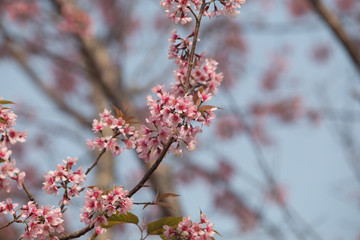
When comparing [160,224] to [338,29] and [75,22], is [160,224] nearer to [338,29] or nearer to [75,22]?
[338,29]

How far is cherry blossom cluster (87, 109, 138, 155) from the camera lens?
1391mm

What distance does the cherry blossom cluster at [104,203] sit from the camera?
4.03 feet

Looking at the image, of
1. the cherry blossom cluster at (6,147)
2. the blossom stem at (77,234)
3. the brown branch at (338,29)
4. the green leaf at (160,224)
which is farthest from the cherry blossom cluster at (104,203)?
the brown branch at (338,29)

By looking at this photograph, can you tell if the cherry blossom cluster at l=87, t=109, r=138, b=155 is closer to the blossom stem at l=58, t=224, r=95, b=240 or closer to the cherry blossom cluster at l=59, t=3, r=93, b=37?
the blossom stem at l=58, t=224, r=95, b=240

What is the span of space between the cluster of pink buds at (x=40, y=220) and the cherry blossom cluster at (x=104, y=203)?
0.09 meters

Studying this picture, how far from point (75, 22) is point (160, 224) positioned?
18.2 feet

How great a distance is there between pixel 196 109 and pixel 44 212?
65 cm

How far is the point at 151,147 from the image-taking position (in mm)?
1376

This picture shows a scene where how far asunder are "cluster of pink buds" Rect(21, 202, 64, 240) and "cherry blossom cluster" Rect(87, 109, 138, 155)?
316 millimetres

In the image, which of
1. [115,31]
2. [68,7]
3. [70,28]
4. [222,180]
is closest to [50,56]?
[70,28]

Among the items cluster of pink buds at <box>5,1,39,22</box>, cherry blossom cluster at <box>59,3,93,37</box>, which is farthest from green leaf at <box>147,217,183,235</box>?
cluster of pink buds at <box>5,1,39,22</box>

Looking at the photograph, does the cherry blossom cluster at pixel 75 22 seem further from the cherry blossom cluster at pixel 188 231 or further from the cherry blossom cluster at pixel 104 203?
the cherry blossom cluster at pixel 188 231

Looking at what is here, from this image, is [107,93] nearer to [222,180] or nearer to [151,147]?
[151,147]

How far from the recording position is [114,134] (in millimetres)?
1419
